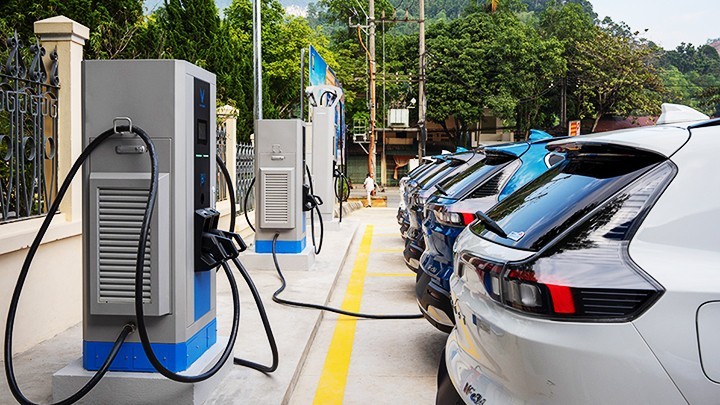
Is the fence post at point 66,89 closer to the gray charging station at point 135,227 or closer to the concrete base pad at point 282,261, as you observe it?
the gray charging station at point 135,227

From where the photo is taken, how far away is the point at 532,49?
41812mm

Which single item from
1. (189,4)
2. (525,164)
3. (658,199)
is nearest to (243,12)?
(189,4)

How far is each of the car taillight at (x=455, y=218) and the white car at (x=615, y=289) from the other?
94.0 inches

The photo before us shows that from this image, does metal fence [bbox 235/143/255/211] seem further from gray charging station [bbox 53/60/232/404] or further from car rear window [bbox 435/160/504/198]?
gray charging station [bbox 53/60/232/404]

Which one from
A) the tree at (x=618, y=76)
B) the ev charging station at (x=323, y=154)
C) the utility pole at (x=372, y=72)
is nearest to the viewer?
the ev charging station at (x=323, y=154)

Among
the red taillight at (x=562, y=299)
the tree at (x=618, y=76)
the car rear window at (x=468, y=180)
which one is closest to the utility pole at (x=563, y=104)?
the tree at (x=618, y=76)

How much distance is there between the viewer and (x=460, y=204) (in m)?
5.32

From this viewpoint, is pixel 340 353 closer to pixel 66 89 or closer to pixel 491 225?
pixel 491 225

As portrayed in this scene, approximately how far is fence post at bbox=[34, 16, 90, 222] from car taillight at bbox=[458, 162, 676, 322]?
4319 millimetres

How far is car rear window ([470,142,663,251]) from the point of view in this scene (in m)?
2.49

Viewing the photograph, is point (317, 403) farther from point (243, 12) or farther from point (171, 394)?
point (243, 12)

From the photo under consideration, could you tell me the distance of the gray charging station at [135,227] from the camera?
363 centimetres

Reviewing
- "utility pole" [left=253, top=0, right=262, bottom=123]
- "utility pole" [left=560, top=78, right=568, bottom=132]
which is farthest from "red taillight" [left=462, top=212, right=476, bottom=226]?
"utility pole" [left=560, top=78, right=568, bottom=132]

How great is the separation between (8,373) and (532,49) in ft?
136
